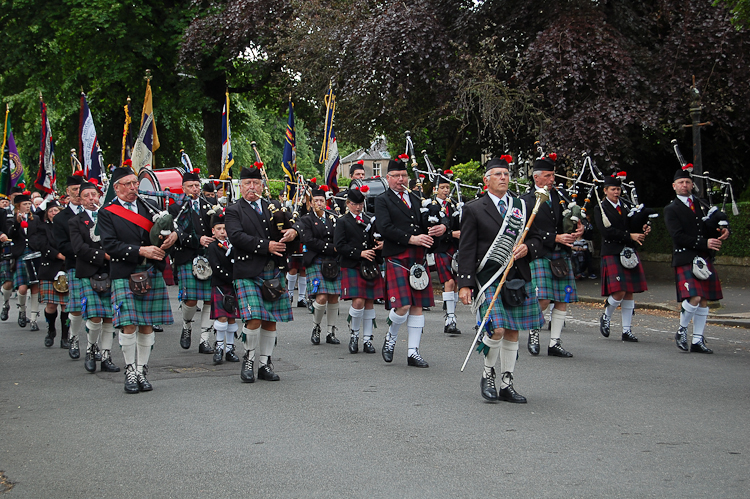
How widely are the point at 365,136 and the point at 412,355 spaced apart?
41.3 ft

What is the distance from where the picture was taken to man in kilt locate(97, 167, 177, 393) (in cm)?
684

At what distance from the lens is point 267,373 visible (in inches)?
288

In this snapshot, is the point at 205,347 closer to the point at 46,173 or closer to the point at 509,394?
the point at 509,394

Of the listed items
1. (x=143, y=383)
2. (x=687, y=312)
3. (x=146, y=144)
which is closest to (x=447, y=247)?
(x=687, y=312)

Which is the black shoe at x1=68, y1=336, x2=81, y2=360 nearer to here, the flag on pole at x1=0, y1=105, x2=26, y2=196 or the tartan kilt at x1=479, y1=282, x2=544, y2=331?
the flag on pole at x1=0, y1=105, x2=26, y2=196

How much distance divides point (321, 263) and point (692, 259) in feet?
13.6

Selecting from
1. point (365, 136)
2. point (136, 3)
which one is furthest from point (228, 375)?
point (136, 3)

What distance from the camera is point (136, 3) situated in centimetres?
2408

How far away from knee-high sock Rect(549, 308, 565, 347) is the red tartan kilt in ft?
3.93

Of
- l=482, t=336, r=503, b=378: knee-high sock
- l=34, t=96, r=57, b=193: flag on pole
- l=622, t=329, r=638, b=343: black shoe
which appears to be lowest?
l=622, t=329, r=638, b=343: black shoe

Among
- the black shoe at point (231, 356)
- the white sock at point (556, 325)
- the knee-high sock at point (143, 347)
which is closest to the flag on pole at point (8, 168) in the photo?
the black shoe at point (231, 356)

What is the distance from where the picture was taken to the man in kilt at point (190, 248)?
9.29m

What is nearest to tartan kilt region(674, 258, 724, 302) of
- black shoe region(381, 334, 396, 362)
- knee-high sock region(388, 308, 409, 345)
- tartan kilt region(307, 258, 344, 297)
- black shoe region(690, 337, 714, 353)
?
black shoe region(690, 337, 714, 353)

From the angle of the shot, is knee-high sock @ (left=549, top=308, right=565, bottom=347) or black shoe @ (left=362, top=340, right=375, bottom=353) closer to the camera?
knee-high sock @ (left=549, top=308, right=565, bottom=347)
